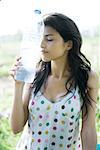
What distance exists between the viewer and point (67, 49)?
1.36m

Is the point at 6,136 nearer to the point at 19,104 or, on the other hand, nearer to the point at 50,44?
the point at 19,104

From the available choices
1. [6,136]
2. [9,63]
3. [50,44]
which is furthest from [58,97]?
[6,136]

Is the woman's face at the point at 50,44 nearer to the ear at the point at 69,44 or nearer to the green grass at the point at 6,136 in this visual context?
the ear at the point at 69,44

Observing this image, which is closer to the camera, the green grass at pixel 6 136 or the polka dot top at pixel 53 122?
the polka dot top at pixel 53 122

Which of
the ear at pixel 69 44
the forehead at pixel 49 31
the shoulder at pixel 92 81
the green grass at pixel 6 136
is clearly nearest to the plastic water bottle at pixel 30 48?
the forehead at pixel 49 31

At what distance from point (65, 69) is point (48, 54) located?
14 cm

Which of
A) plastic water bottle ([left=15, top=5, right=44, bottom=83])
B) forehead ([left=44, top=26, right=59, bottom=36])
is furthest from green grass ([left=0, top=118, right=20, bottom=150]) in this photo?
forehead ([left=44, top=26, right=59, bottom=36])

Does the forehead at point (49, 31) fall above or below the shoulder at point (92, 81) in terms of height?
above

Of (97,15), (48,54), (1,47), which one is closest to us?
(48,54)

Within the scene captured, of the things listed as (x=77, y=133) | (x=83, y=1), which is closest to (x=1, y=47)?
(x=83, y=1)

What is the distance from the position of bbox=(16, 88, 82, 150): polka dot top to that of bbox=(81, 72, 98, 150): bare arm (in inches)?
2.0

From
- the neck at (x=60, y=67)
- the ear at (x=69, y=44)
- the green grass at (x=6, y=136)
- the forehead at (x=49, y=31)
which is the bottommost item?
the green grass at (x=6, y=136)

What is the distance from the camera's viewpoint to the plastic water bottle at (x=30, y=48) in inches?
49.9

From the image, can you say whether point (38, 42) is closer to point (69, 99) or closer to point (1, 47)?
point (69, 99)
